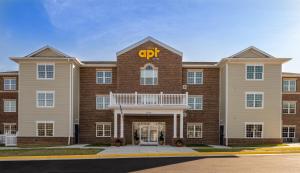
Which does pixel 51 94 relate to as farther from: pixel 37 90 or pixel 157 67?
pixel 157 67

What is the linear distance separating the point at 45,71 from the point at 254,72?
19.3 m

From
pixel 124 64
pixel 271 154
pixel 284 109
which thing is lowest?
pixel 271 154

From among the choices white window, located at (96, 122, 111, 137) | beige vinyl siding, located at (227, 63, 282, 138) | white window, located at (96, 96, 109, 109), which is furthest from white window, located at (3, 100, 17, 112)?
beige vinyl siding, located at (227, 63, 282, 138)

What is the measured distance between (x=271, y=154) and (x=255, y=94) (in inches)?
342

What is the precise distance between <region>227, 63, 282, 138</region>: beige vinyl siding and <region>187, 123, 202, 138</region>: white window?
3183mm

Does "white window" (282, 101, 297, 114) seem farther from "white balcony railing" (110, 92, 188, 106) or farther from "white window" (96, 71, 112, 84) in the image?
"white window" (96, 71, 112, 84)

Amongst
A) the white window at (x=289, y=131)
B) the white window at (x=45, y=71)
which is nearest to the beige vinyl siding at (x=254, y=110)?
the white window at (x=289, y=131)

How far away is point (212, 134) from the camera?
97.9ft

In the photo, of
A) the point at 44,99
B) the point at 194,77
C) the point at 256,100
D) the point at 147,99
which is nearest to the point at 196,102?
the point at 194,77

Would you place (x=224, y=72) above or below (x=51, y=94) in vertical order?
above

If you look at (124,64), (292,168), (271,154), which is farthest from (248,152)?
(124,64)

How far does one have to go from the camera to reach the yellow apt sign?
29484 mm

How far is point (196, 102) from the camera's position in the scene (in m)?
30.3

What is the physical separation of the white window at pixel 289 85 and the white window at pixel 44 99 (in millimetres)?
25199
